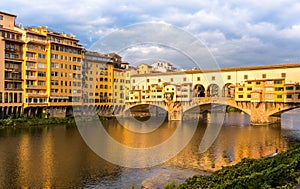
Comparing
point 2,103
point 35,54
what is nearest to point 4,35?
point 35,54

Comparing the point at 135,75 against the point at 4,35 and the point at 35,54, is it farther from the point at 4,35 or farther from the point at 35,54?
the point at 4,35

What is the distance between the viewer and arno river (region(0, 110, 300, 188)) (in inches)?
659

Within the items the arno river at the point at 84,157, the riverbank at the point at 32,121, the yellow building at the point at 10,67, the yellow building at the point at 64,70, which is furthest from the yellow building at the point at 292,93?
the yellow building at the point at 10,67

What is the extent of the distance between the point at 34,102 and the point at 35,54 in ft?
23.6

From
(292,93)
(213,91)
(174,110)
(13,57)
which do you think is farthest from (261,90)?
(13,57)

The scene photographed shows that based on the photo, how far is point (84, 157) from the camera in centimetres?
2228

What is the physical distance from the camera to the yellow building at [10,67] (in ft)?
128

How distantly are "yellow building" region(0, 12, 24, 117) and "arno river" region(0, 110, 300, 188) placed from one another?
19.1 feet

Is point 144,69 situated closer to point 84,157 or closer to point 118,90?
point 118,90

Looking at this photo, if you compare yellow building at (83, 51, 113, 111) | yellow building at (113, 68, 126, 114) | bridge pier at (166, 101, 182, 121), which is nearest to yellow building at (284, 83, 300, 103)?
bridge pier at (166, 101, 182, 121)

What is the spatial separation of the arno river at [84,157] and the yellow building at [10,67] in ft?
19.1

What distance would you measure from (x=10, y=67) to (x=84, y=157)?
983 inches

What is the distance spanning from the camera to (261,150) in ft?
85.1

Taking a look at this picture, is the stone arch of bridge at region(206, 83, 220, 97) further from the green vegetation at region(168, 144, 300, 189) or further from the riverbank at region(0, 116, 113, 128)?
the green vegetation at region(168, 144, 300, 189)
